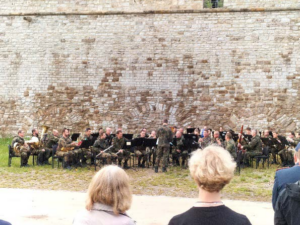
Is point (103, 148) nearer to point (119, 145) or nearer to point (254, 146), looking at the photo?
point (119, 145)

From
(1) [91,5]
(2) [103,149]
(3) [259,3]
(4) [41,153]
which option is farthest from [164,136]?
(1) [91,5]

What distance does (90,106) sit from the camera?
18.2 meters

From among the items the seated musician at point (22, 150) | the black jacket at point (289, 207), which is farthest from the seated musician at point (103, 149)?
the black jacket at point (289, 207)

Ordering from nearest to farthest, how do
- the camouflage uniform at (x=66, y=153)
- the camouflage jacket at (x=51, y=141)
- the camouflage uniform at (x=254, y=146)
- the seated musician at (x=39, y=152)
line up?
the camouflage uniform at (x=66, y=153) → the camouflage uniform at (x=254, y=146) → the seated musician at (x=39, y=152) → the camouflage jacket at (x=51, y=141)

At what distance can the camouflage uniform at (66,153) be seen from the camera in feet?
39.8

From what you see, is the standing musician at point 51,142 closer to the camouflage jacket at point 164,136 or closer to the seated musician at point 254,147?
the camouflage jacket at point 164,136

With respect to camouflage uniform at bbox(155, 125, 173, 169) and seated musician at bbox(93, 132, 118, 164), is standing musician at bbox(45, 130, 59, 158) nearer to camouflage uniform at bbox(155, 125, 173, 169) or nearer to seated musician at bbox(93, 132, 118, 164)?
seated musician at bbox(93, 132, 118, 164)

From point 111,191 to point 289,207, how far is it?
1420mm

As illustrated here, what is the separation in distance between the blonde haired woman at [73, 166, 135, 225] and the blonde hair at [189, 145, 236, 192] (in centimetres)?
55

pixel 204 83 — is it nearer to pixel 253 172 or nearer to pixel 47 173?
pixel 253 172

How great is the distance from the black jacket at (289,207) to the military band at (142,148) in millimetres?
8399

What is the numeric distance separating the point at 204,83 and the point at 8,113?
9197 millimetres

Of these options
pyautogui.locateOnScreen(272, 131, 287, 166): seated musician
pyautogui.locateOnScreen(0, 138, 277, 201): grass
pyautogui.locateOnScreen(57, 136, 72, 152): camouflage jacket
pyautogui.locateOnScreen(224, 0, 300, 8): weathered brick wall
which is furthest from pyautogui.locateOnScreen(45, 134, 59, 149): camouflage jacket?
pyautogui.locateOnScreen(224, 0, 300, 8): weathered brick wall

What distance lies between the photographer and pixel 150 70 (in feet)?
58.6
